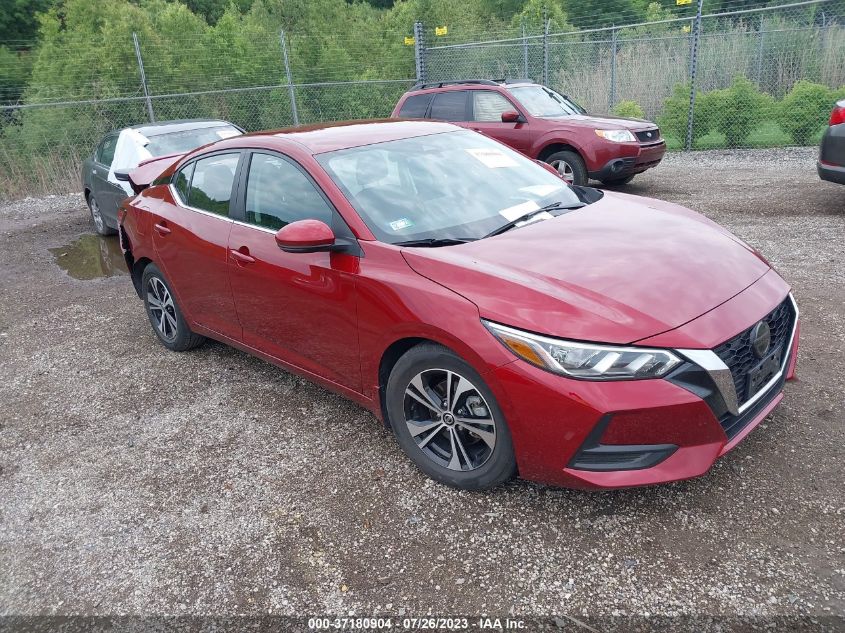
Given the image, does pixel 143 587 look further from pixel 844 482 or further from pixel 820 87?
pixel 820 87

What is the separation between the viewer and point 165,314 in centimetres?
513

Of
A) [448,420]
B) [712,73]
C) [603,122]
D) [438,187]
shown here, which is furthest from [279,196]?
[712,73]

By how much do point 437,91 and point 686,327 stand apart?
340 inches

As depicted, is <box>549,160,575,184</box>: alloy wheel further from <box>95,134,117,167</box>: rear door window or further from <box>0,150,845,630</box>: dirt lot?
<box>95,134,117,167</box>: rear door window

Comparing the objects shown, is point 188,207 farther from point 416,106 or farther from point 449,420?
point 416,106

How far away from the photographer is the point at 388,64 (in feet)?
62.0

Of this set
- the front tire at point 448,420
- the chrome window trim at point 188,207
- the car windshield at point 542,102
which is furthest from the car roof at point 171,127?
the front tire at point 448,420

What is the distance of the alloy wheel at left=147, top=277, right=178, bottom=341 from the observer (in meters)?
5.04

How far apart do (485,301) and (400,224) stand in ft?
2.64

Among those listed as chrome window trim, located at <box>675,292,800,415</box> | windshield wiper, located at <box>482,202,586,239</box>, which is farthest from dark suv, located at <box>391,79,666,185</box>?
chrome window trim, located at <box>675,292,800,415</box>

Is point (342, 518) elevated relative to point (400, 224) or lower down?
lower down

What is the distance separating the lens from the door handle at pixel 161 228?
184 inches

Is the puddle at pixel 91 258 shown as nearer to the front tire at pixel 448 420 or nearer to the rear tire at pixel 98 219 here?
the rear tire at pixel 98 219

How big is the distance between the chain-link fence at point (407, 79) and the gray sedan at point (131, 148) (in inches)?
190
